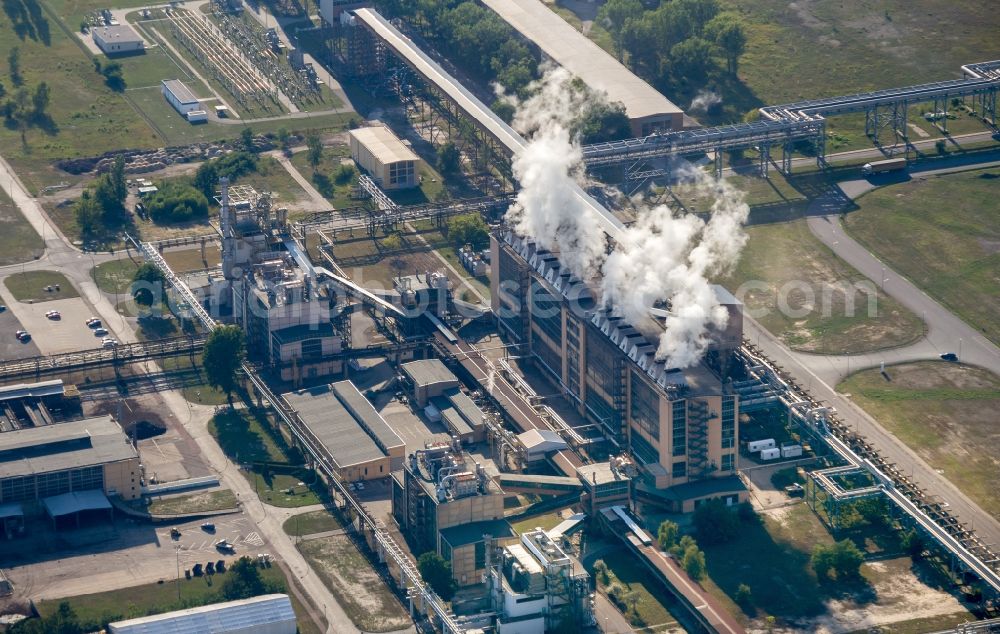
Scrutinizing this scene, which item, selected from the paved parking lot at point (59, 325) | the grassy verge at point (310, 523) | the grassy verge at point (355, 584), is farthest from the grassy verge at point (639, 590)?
the paved parking lot at point (59, 325)

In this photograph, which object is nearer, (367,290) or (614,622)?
(614,622)

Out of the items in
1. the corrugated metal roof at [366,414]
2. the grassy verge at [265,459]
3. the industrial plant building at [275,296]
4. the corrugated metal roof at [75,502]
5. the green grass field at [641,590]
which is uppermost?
the industrial plant building at [275,296]

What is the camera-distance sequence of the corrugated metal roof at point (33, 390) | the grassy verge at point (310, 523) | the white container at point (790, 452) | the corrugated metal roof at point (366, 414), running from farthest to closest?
the corrugated metal roof at point (33, 390) → the white container at point (790, 452) → the corrugated metal roof at point (366, 414) → the grassy verge at point (310, 523)

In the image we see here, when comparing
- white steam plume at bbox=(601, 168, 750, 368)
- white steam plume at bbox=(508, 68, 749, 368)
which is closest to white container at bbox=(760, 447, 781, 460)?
white steam plume at bbox=(601, 168, 750, 368)

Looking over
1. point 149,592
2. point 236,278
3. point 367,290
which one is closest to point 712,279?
point 367,290

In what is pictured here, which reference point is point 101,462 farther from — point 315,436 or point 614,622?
point 614,622

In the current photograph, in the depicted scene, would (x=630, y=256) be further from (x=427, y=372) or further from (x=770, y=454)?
(x=427, y=372)

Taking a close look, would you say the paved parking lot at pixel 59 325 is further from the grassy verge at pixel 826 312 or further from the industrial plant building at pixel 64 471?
the grassy verge at pixel 826 312
